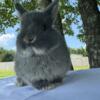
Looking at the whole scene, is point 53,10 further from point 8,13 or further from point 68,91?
point 8,13

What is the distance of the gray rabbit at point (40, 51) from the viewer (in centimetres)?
176

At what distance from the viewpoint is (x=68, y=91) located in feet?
6.16

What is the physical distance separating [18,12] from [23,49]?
0.92 feet

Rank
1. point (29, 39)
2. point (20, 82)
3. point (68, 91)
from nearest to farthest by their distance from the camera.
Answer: point (29, 39)
point (68, 91)
point (20, 82)

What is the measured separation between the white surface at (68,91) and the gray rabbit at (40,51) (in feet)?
0.19

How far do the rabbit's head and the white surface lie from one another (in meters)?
0.24

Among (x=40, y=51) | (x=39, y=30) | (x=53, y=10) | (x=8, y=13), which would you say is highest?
(x=8, y=13)

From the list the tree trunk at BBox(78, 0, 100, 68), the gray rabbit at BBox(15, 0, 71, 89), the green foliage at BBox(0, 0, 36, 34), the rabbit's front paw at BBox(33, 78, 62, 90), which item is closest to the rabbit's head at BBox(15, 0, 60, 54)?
the gray rabbit at BBox(15, 0, 71, 89)

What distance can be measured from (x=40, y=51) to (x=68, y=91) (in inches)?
10.7

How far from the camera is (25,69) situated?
190 centimetres

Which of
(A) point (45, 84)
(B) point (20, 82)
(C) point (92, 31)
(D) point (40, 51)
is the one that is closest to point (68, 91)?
(A) point (45, 84)

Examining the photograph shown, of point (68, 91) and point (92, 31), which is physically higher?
point (92, 31)

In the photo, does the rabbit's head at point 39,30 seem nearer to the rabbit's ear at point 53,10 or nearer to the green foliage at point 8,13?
the rabbit's ear at point 53,10

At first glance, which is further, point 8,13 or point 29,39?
point 8,13
